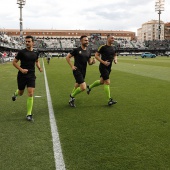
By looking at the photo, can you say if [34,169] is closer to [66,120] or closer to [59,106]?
[66,120]

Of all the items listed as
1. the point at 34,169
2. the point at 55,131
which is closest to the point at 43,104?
the point at 55,131

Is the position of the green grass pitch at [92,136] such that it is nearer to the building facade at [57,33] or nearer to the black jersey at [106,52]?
the black jersey at [106,52]

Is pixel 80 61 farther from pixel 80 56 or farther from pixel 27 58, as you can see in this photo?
pixel 27 58

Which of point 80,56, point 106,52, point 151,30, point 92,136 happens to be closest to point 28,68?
point 80,56

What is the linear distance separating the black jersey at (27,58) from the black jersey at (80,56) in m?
1.37

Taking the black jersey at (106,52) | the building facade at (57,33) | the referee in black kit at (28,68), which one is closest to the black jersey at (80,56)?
the black jersey at (106,52)

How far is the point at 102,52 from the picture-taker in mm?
8312

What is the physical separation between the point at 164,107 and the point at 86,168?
464cm

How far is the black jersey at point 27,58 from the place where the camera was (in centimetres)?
653

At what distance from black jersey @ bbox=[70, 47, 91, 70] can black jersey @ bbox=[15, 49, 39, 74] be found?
4.48 feet

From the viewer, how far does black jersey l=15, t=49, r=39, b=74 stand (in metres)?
6.53

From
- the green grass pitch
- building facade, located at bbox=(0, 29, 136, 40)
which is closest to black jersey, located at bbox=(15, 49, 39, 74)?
the green grass pitch

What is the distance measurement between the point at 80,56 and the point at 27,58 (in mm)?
1715

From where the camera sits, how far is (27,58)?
655cm
